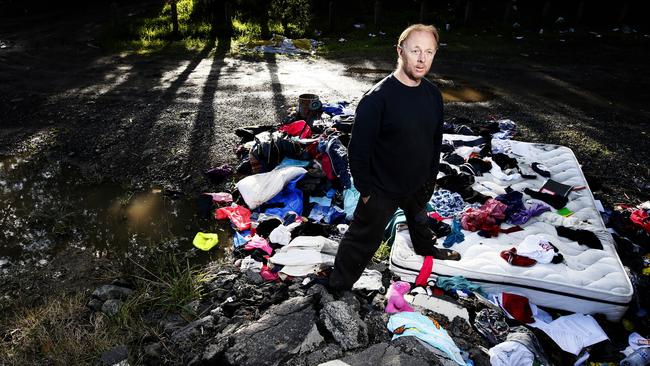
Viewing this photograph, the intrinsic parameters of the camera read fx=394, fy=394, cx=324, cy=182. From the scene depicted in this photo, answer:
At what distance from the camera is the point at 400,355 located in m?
2.25

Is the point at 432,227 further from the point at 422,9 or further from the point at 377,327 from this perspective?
the point at 422,9

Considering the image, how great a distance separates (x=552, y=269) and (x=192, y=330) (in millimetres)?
2708

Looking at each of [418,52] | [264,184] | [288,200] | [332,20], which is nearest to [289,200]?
[288,200]

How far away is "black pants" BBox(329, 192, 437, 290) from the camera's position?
253 cm

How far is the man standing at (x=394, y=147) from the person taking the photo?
2.27m

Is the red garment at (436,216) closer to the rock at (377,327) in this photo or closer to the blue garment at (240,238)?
the rock at (377,327)

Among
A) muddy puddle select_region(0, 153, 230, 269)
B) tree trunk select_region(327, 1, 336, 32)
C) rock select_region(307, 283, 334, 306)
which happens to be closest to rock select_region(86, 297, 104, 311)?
muddy puddle select_region(0, 153, 230, 269)

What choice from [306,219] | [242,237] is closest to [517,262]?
[306,219]

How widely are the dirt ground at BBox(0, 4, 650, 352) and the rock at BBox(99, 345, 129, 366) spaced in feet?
3.43

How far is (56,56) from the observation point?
9977 millimetres

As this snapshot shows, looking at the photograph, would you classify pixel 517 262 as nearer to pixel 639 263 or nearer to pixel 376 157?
pixel 639 263

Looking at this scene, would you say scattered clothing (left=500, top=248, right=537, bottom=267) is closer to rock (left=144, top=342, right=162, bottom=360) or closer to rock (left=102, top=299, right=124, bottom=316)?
rock (left=144, top=342, right=162, bottom=360)

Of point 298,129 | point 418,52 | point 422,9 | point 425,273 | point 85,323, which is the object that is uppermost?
point 422,9

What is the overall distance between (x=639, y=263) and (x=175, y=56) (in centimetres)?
1017
